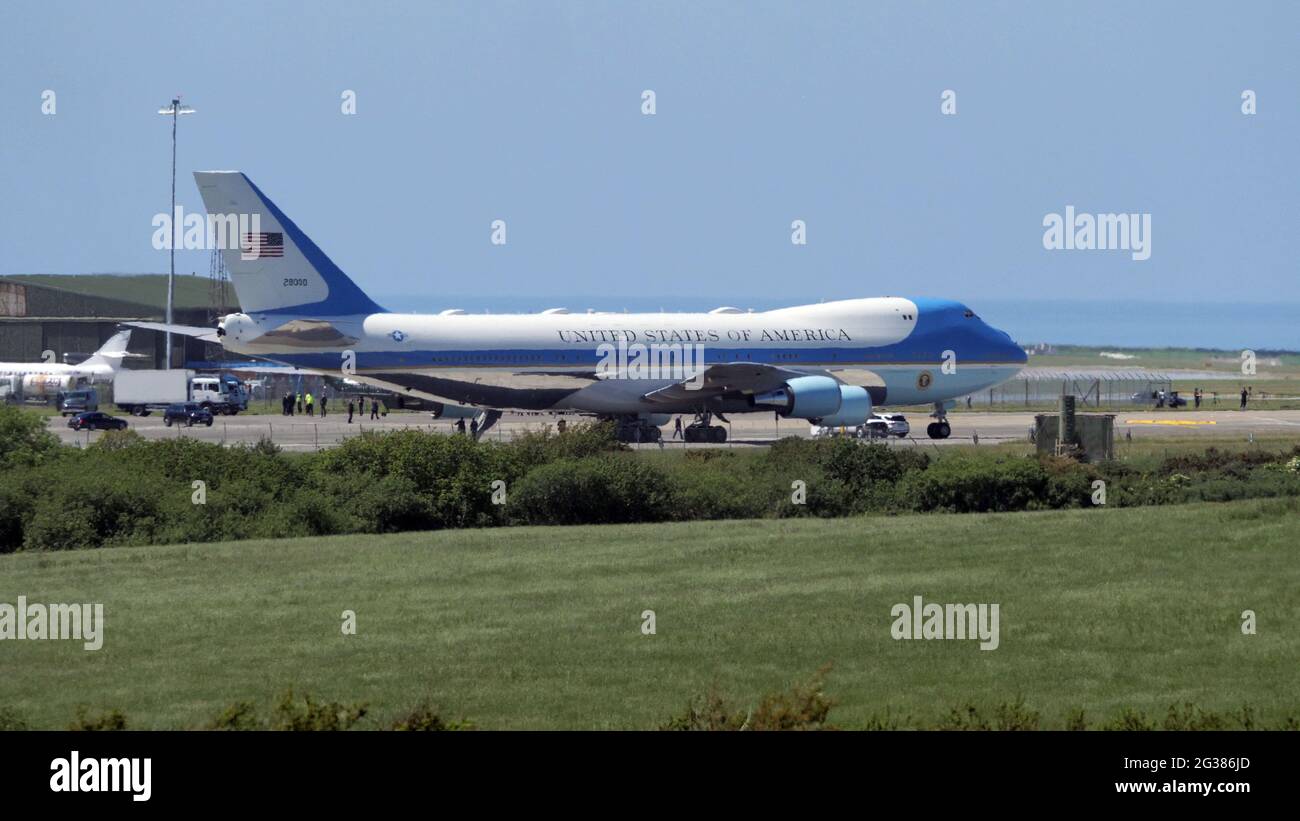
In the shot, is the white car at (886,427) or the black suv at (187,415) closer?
the white car at (886,427)

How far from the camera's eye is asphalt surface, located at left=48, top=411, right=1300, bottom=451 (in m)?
53.4

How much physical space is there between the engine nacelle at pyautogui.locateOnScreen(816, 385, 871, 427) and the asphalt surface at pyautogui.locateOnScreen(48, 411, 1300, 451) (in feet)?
7.39

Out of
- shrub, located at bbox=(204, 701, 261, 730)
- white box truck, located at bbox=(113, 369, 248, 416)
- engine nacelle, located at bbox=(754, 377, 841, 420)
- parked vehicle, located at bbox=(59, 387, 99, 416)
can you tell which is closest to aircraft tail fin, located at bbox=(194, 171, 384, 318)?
engine nacelle, located at bbox=(754, 377, 841, 420)

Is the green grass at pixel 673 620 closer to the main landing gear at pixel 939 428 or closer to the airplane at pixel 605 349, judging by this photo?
the airplane at pixel 605 349

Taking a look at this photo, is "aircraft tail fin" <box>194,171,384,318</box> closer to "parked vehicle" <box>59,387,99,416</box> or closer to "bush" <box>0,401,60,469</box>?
"bush" <box>0,401,60,469</box>

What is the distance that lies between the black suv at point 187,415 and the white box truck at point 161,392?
17.5 feet

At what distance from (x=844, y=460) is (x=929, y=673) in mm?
14969

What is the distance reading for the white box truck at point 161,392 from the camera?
252 feet

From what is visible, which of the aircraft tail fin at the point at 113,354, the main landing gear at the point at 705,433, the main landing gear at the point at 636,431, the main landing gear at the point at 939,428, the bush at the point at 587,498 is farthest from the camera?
the aircraft tail fin at the point at 113,354

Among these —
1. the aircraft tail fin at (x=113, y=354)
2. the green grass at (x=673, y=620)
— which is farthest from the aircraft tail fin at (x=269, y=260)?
the aircraft tail fin at (x=113, y=354)

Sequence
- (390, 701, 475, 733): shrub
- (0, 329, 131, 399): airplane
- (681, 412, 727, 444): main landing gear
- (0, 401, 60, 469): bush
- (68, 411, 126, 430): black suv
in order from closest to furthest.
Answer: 1. (390, 701, 475, 733): shrub
2. (0, 401, 60, 469): bush
3. (681, 412, 727, 444): main landing gear
4. (68, 411, 126, 430): black suv
5. (0, 329, 131, 399): airplane

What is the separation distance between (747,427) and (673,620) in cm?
4664

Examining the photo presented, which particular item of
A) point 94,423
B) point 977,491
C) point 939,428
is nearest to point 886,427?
point 939,428
